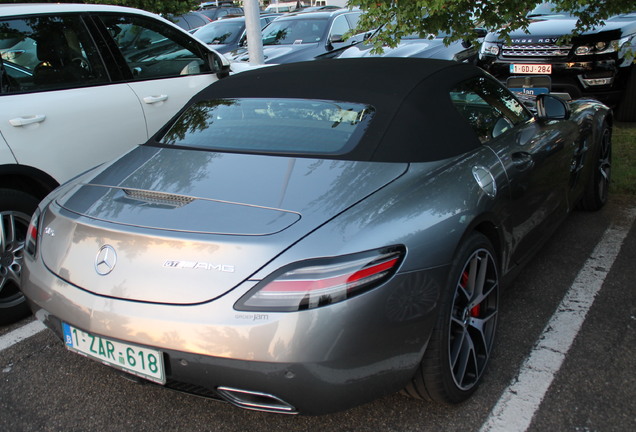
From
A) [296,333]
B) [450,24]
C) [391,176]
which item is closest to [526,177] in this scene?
[391,176]

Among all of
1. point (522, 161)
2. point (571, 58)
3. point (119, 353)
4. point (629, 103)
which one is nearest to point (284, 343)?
point (119, 353)

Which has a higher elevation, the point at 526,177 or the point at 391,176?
the point at 391,176

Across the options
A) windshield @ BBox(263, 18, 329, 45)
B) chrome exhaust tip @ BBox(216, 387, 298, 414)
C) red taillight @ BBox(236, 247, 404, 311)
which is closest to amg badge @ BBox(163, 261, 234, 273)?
red taillight @ BBox(236, 247, 404, 311)

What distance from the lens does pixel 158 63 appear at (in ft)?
15.0

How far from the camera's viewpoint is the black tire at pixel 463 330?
2385 mm

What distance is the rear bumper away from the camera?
2.02m

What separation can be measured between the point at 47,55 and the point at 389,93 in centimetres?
222

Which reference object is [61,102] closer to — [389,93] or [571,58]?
[389,93]

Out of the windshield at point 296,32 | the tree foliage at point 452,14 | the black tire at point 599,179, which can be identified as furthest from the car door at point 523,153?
the windshield at point 296,32

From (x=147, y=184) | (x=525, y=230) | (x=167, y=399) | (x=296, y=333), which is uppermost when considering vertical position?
(x=147, y=184)

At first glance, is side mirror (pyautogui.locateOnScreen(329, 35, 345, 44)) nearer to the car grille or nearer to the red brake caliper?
the car grille

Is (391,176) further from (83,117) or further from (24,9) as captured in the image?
(24,9)

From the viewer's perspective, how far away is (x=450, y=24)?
5180 millimetres

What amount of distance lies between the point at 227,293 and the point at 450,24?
386cm
